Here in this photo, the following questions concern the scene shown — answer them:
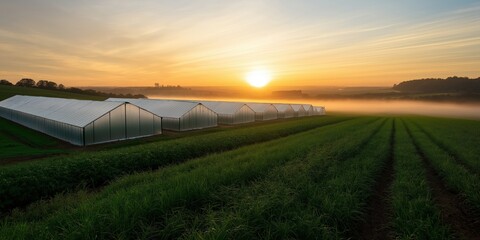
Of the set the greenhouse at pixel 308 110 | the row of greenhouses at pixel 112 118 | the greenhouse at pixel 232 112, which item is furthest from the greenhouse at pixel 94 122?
the greenhouse at pixel 308 110

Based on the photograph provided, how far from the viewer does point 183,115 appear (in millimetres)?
34344

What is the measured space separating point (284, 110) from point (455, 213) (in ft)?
172

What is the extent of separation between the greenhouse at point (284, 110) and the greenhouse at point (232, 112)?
11.4 metres

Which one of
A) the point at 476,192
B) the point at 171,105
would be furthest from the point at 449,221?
the point at 171,105

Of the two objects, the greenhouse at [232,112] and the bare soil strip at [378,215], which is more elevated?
the greenhouse at [232,112]

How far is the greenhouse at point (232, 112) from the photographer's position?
1722 inches

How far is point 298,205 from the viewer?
24.7 feet

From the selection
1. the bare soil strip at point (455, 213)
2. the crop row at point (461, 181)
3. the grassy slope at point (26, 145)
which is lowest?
the grassy slope at point (26, 145)

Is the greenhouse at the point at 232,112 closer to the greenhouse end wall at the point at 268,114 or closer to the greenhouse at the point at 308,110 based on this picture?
the greenhouse end wall at the point at 268,114

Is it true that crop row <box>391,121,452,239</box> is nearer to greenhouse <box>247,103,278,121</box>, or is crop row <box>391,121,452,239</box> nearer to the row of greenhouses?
the row of greenhouses

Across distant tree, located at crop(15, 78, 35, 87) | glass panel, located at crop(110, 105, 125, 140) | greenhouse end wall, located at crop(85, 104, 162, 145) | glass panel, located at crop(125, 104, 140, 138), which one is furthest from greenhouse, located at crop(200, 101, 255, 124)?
distant tree, located at crop(15, 78, 35, 87)

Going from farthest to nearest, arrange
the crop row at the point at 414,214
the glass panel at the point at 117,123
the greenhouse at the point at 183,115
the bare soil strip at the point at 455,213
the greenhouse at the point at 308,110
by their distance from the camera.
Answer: the greenhouse at the point at 308,110 < the greenhouse at the point at 183,115 < the glass panel at the point at 117,123 < the bare soil strip at the point at 455,213 < the crop row at the point at 414,214

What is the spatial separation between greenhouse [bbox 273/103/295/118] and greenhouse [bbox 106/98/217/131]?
73.6 ft

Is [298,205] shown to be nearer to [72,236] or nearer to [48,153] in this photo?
[72,236]
